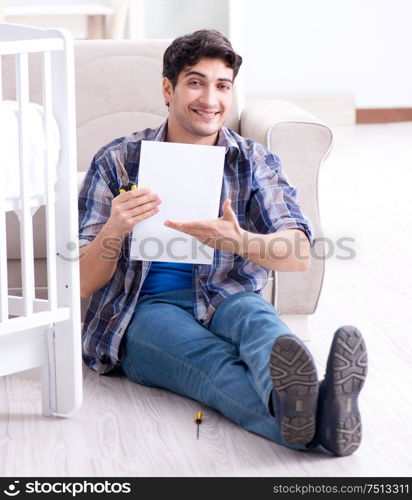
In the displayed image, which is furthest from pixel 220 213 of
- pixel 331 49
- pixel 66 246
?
pixel 331 49

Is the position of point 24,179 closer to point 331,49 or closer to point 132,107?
point 132,107

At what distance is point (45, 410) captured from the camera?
180cm

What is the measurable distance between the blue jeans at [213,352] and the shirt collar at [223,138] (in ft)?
0.99

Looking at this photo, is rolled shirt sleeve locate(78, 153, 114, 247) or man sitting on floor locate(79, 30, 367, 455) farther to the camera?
rolled shirt sleeve locate(78, 153, 114, 247)

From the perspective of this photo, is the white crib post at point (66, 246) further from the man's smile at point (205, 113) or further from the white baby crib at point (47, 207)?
the man's smile at point (205, 113)

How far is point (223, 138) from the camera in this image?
1952 millimetres

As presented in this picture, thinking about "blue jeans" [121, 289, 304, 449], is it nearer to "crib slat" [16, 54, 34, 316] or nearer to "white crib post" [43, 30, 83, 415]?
"white crib post" [43, 30, 83, 415]

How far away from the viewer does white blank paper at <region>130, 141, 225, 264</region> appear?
6.00 ft

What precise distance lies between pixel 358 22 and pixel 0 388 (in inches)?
185

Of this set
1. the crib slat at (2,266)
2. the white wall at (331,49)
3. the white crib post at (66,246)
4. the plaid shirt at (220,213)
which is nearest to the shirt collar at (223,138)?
the plaid shirt at (220,213)

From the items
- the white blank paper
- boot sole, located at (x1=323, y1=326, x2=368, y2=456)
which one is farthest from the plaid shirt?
boot sole, located at (x1=323, y1=326, x2=368, y2=456)

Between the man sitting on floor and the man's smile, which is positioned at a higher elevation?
the man's smile

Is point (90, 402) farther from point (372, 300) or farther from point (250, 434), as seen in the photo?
point (372, 300)

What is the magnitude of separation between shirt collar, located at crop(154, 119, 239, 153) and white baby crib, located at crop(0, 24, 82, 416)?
1.07ft
